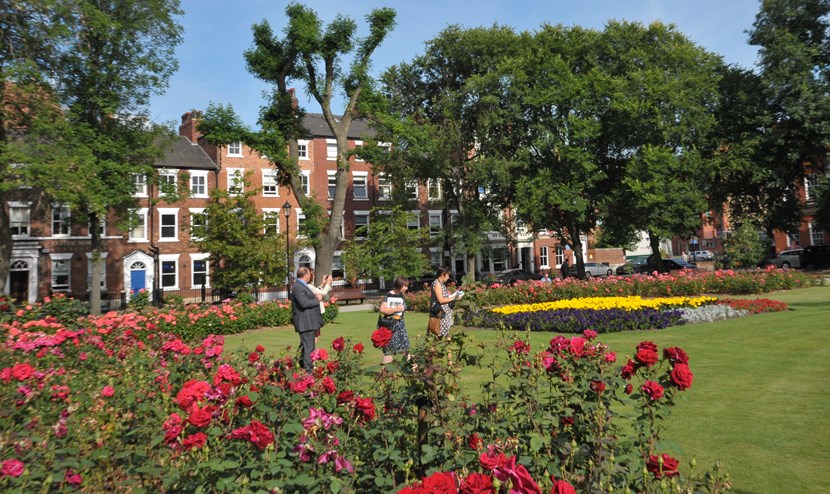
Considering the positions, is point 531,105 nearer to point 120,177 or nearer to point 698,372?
point 120,177

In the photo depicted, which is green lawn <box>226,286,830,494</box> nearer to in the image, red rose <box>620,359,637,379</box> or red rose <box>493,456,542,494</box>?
red rose <box>620,359,637,379</box>

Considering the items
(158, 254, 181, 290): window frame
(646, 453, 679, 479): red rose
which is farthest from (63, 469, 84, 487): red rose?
(158, 254, 181, 290): window frame

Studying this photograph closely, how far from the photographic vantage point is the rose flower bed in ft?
9.51

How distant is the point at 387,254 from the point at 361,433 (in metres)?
29.7

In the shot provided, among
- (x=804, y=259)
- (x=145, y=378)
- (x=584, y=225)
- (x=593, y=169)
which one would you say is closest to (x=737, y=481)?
(x=145, y=378)

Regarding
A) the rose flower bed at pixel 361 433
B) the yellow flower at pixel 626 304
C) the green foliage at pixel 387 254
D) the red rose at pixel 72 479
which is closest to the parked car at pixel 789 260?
the green foliage at pixel 387 254

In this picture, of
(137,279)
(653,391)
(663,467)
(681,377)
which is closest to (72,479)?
(663,467)

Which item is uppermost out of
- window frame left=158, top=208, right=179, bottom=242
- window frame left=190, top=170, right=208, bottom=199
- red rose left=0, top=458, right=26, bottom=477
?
window frame left=190, top=170, right=208, bottom=199

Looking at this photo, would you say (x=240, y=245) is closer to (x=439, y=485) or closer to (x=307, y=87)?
(x=307, y=87)

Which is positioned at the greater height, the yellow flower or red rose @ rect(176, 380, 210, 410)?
red rose @ rect(176, 380, 210, 410)

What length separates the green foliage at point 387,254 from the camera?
3369cm

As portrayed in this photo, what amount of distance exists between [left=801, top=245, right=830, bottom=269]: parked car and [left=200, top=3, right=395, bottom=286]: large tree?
33.9 metres

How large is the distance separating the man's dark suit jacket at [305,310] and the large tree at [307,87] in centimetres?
1727

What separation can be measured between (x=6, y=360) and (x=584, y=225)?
36228 mm
